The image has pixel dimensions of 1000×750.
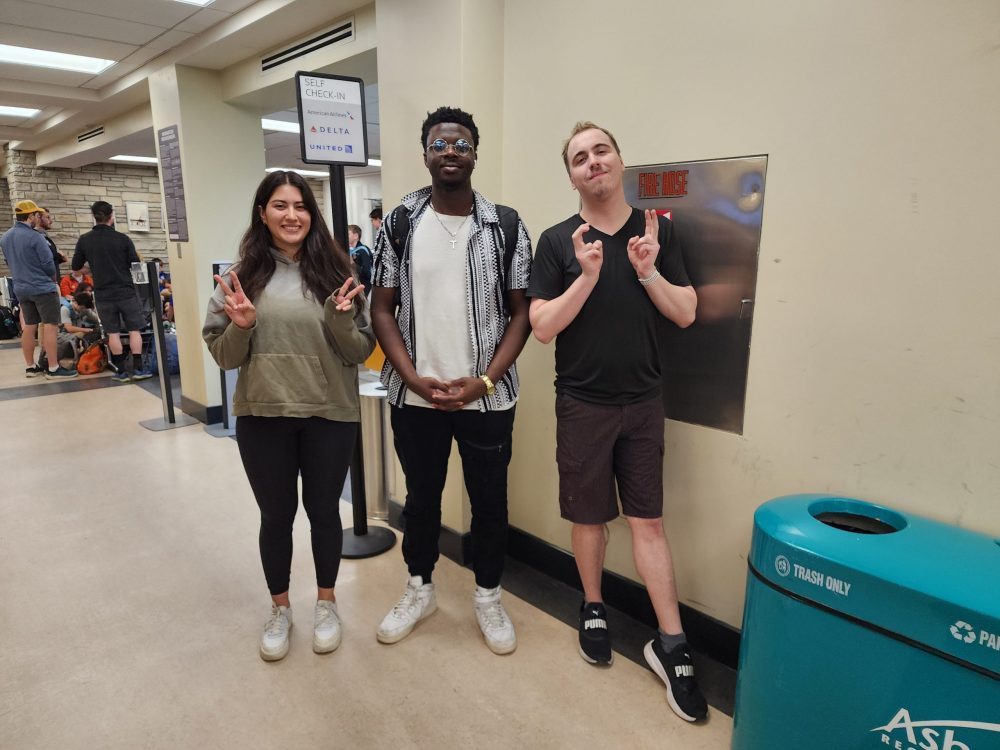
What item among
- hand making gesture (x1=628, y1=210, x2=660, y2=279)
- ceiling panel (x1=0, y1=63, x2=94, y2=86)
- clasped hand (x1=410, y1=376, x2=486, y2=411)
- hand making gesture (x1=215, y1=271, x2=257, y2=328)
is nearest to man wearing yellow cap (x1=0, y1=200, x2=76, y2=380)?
ceiling panel (x1=0, y1=63, x2=94, y2=86)

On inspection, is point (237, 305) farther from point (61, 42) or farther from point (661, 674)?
point (61, 42)

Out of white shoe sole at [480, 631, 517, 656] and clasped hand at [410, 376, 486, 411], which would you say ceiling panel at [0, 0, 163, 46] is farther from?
white shoe sole at [480, 631, 517, 656]

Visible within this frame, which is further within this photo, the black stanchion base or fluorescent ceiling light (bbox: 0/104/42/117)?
fluorescent ceiling light (bbox: 0/104/42/117)

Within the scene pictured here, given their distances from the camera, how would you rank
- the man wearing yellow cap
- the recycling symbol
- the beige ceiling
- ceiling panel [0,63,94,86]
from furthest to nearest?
1. the man wearing yellow cap
2. ceiling panel [0,63,94,86]
3. the beige ceiling
4. the recycling symbol

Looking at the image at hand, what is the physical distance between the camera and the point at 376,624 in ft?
7.14

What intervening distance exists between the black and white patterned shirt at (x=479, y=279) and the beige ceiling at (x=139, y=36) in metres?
1.86

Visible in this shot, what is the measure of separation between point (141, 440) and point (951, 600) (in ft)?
15.0

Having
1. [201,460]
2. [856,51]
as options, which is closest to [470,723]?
[856,51]

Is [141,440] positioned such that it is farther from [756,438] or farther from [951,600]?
[951,600]

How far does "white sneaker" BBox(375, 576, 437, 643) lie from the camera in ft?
6.77

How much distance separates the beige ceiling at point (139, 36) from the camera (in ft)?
11.0

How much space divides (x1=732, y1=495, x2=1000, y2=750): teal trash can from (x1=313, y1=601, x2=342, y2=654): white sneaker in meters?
1.25

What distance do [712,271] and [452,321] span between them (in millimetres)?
814

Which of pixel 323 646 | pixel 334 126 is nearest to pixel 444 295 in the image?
pixel 334 126
